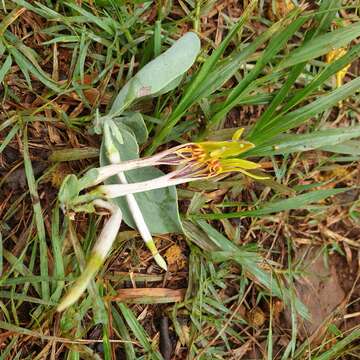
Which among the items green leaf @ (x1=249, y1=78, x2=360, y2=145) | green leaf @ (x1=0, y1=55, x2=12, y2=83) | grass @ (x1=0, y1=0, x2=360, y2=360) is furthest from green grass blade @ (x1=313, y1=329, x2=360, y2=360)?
green leaf @ (x1=0, y1=55, x2=12, y2=83)

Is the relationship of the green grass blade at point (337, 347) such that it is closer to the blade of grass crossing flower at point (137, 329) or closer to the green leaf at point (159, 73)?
the blade of grass crossing flower at point (137, 329)

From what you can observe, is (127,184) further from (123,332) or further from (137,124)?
(123,332)

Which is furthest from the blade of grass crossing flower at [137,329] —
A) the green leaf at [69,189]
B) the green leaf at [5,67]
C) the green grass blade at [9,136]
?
the green leaf at [5,67]

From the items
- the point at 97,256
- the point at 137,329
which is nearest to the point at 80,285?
the point at 97,256

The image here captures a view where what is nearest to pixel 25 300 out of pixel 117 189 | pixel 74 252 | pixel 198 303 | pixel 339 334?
pixel 74 252

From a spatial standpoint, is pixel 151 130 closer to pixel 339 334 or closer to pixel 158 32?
pixel 158 32
